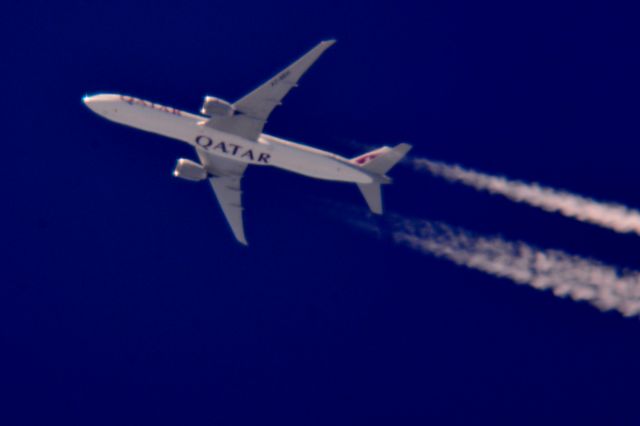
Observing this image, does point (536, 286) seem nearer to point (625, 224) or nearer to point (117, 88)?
point (625, 224)

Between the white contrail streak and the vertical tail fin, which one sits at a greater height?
the vertical tail fin

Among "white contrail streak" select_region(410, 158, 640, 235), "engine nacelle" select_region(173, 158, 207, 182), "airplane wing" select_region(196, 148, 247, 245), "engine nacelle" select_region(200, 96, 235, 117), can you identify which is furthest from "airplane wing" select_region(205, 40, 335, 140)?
"white contrail streak" select_region(410, 158, 640, 235)

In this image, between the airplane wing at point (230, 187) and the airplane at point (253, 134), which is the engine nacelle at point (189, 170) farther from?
the airplane at point (253, 134)

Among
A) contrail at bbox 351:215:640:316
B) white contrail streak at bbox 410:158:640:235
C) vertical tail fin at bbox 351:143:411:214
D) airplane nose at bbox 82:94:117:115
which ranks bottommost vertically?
contrail at bbox 351:215:640:316

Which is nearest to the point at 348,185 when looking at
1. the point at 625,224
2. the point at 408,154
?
the point at 408,154

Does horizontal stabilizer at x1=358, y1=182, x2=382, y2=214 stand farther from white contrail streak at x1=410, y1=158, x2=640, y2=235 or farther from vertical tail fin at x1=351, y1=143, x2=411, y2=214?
white contrail streak at x1=410, y1=158, x2=640, y2=235

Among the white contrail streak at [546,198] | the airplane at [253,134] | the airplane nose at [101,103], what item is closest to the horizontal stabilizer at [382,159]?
the airplane at [253,134]
